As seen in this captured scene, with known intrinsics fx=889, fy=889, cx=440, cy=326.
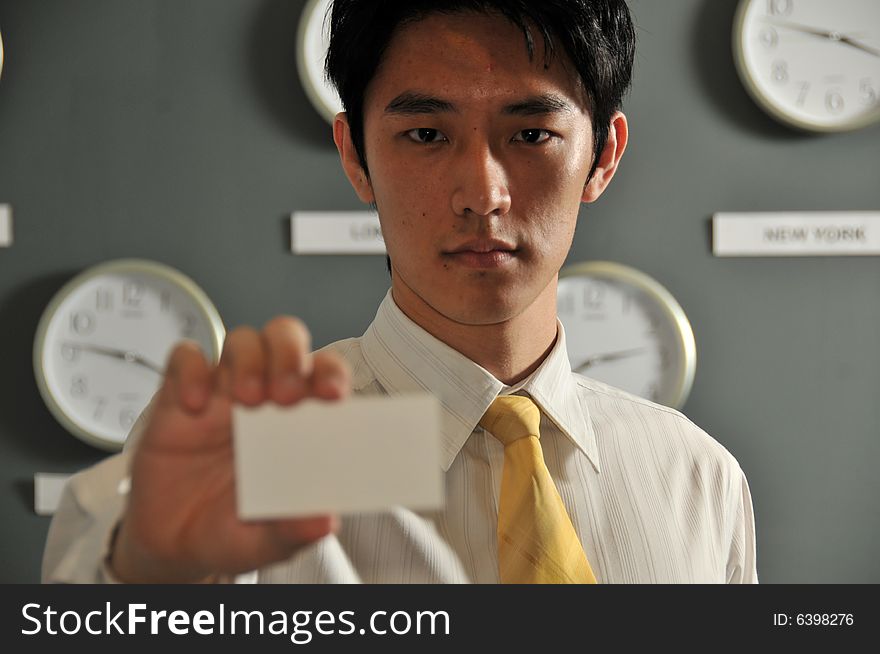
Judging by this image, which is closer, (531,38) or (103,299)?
(531,38)

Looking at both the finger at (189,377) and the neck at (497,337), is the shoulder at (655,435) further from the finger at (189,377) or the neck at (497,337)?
the finger at (189,377)

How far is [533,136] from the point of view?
72cm

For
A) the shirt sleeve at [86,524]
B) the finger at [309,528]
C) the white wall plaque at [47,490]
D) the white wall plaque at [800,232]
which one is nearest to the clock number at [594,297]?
the white wall plaque at [800,232]

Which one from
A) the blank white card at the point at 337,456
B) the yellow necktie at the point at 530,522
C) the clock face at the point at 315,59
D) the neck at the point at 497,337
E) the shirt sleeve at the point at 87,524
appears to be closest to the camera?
the blank white card at the point at 337,456

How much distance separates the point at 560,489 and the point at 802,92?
119 centimetres

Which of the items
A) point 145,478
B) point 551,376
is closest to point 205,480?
point 145,478

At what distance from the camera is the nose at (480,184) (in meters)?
0.67

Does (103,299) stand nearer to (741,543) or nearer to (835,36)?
(741,543)

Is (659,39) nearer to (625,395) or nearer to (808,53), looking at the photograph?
(808,53)

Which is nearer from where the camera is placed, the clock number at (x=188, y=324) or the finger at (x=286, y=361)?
the finger at (x=286, y=361)

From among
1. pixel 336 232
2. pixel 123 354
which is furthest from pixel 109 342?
pixel 336 232

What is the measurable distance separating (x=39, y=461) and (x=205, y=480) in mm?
1438

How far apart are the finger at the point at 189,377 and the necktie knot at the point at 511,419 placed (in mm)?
359

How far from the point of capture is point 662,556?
74cm
